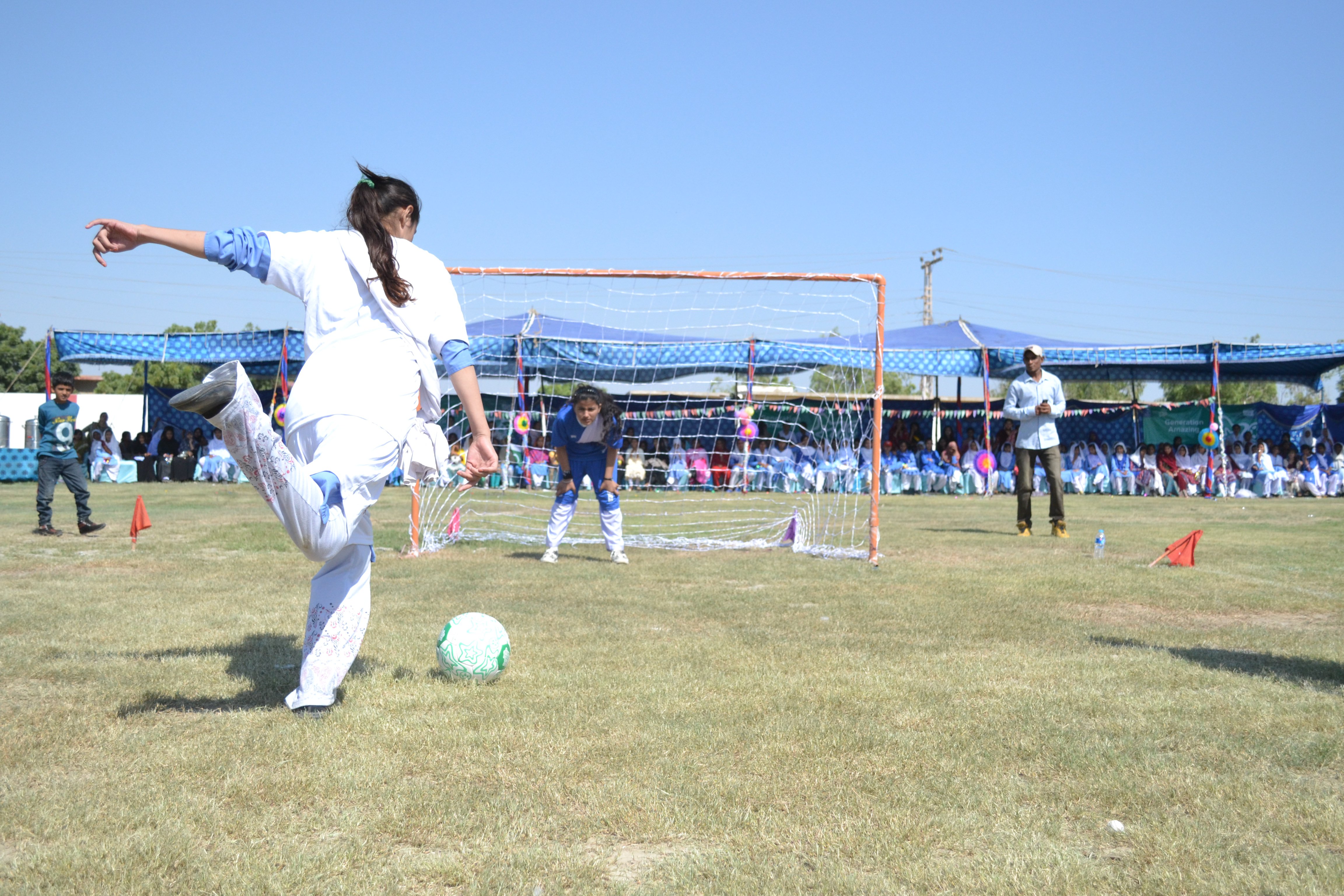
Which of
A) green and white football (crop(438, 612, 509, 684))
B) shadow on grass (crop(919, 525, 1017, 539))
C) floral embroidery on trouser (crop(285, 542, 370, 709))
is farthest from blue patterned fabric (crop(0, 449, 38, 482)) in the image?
floral embroidery on trouser (crop(285, 542, 370, 709))

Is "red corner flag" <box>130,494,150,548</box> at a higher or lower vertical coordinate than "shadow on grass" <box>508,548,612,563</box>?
higher

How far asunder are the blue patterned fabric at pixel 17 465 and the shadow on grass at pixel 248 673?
69.5 feet

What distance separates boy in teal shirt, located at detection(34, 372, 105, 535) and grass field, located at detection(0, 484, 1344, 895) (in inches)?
183

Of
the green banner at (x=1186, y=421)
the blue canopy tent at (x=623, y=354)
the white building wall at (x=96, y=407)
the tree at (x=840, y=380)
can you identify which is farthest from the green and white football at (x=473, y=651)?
the white building wall at (x=96, y=407)

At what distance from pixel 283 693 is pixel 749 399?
16363mm

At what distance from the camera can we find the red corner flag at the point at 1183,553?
8.81 metres

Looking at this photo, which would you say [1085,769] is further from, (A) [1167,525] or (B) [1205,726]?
(A) [1167,525]

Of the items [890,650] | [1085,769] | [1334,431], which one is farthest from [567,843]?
[1334,431]

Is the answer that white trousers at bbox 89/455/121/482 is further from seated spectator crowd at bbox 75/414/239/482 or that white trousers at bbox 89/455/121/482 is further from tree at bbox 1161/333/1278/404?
tree at bbox 1161/333/1278/404

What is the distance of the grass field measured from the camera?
262 cm

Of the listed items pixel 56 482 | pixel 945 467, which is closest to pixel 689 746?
pixel 56 482

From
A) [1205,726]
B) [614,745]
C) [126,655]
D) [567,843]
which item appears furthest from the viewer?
[126,655]

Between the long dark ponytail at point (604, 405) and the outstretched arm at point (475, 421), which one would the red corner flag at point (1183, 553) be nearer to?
the long dark ponytail at point (604, 405)

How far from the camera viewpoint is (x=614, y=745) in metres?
3.61
